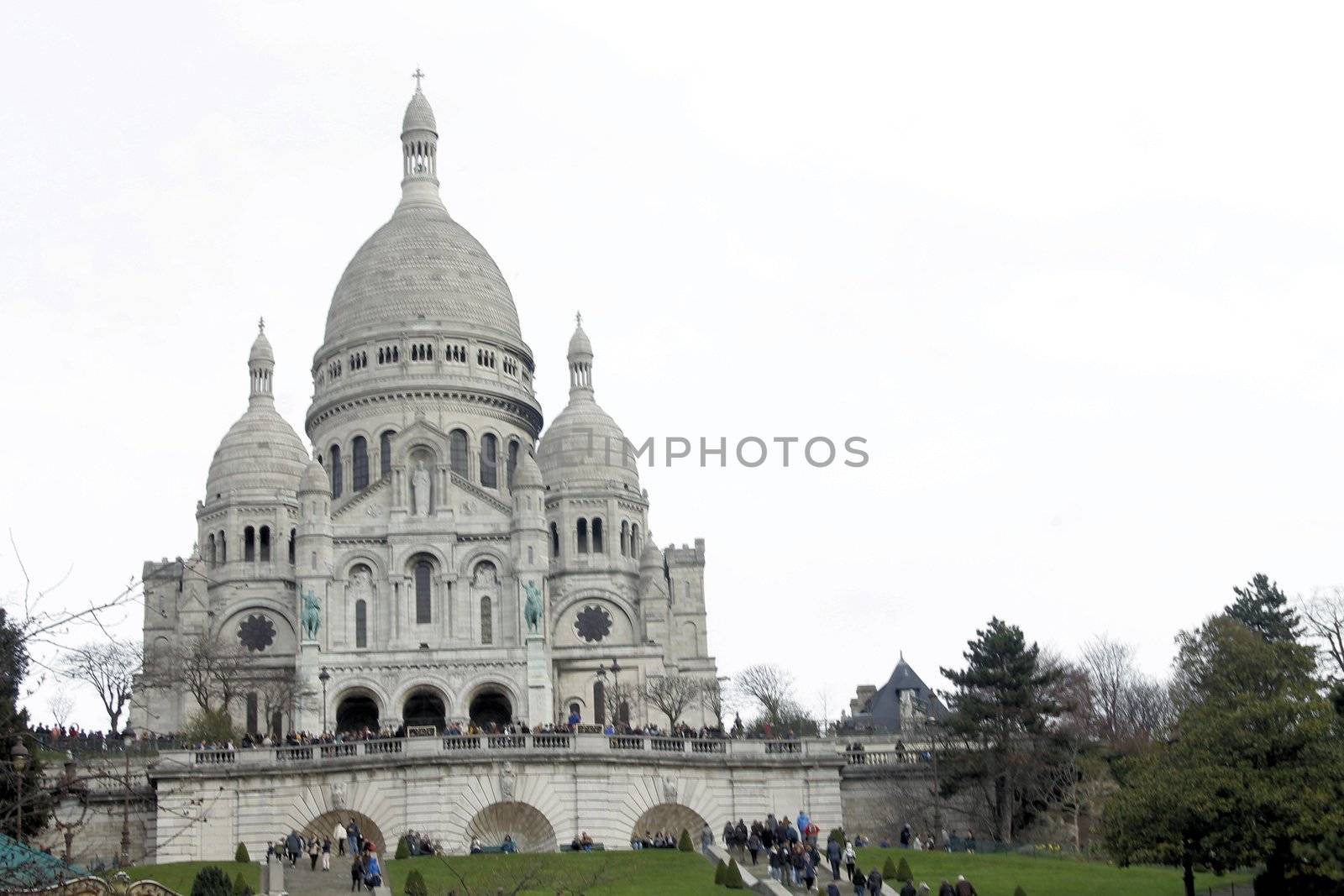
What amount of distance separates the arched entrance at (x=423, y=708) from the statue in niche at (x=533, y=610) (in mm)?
4805

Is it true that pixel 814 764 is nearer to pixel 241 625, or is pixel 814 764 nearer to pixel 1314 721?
pixel 1314 721

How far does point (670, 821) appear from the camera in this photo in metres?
52.8

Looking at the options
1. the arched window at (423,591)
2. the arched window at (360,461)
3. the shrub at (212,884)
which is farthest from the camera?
the arched window at (360,461)

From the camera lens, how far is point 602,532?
95562 millimetres

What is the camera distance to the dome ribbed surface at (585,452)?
319ft

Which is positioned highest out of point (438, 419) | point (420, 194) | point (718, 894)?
point (420, 194)

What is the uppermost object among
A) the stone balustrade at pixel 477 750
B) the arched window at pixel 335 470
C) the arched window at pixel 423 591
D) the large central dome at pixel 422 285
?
the large central dome at pixel 422 285

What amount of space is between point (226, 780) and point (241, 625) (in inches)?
1517

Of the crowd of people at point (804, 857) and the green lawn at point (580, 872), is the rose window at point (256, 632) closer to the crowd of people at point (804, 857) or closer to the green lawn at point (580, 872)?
the crowd of people at point (804, 857)

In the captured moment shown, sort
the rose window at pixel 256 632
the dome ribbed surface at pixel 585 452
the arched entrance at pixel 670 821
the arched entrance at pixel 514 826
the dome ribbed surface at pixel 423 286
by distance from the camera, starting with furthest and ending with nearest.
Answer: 1. the dome ribbed surface at pixel 423 286
2. the dome ribbed surface at pixel 585 452
3. the rose window at pixel 256 632
4. the arched entrance at pixel 670 821
5. the arched entrance at pixel 514 826

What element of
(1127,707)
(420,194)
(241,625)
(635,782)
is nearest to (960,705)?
(635,782)

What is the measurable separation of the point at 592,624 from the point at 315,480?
47.1ft

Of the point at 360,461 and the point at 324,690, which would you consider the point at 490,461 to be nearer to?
the point at 360,461

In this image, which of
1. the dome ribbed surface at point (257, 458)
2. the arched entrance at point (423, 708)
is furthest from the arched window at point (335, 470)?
the arched entrance at point (423, 708)
